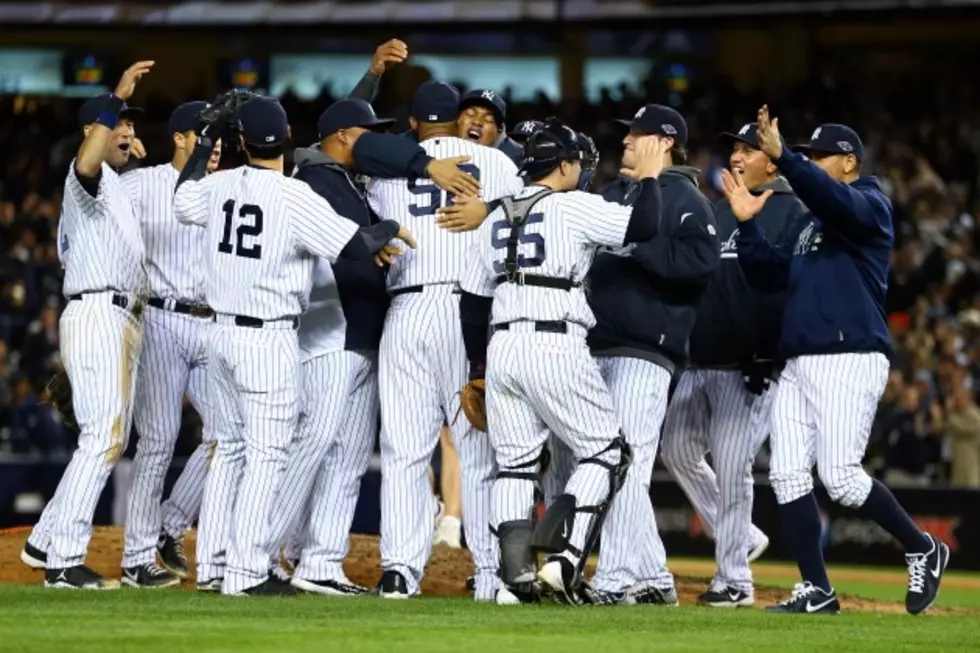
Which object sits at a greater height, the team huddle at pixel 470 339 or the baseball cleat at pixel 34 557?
the team huddle at pixel 470 339

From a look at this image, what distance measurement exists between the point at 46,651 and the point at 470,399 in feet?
9.53

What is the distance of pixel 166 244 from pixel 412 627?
3.02 m

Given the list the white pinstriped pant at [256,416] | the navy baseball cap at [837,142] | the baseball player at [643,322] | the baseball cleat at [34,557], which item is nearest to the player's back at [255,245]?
the white pinstriped pant at [256,416]

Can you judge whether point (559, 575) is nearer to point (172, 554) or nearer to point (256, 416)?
point (256, 416)

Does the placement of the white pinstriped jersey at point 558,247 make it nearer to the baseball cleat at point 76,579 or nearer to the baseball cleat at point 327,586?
the baseball cleat at point 327,586

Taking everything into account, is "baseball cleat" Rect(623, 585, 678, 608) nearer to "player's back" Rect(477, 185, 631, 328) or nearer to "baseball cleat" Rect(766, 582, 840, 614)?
"baseball cleat" Rect(766, 582, 840, 614)

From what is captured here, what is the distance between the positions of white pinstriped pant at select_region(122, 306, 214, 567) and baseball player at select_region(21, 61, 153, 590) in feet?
0.77

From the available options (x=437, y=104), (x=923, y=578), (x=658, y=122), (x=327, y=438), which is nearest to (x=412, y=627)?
(x=327, y=438)

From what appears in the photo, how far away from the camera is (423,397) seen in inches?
345

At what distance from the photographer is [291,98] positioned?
85.0 ft

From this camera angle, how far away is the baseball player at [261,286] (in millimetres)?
8258

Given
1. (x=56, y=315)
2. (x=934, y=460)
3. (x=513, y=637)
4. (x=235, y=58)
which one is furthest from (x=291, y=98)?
(x=513, y=637)

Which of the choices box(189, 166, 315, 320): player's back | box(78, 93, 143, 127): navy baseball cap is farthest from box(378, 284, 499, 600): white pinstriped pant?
box(78, 93, 143, 127): navy baseball cap

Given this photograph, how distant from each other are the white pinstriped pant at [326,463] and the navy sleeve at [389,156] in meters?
0.88
